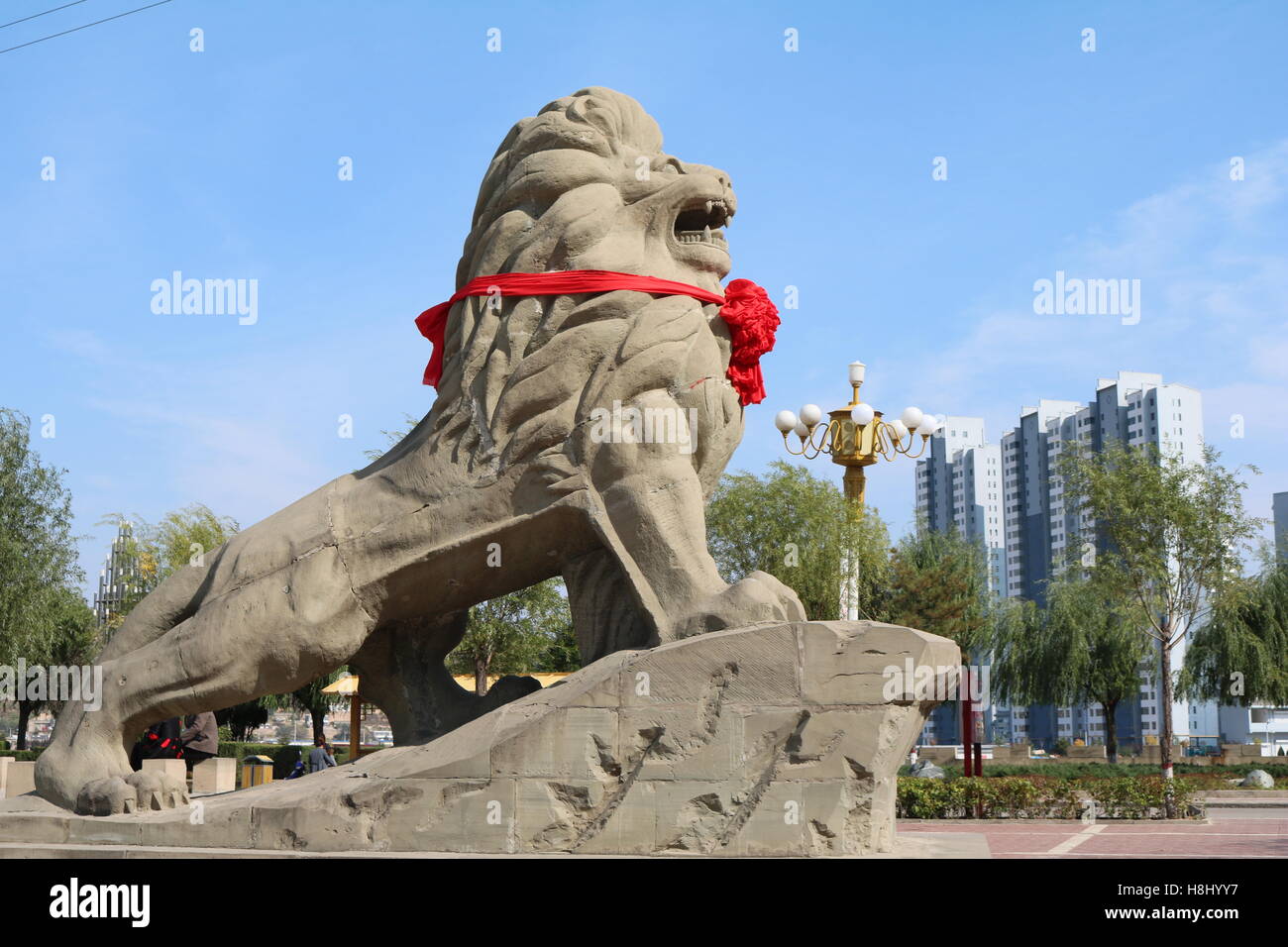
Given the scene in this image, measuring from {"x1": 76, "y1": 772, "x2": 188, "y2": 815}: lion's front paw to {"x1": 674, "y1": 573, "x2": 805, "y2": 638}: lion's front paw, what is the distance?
261 cm

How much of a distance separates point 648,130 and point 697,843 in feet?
11.9

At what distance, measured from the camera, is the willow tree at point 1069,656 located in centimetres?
2981

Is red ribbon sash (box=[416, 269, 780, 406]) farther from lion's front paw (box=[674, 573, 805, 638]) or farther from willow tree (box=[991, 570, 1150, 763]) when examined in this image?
willow tree (box=[991, 570, 1150, 763])

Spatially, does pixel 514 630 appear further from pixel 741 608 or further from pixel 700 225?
pixel 741 608

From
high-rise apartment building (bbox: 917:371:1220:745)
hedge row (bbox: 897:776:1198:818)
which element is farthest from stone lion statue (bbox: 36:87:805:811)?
high-rise apartment building (bbox: 917:371:1220:745)

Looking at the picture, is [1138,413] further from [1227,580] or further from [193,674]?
[193,674]

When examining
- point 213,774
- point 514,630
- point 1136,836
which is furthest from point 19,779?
point 1136,836

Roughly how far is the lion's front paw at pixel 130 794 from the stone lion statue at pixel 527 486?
0.02 metres

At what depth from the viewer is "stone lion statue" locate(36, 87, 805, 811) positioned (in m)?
5.85

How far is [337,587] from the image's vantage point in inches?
238

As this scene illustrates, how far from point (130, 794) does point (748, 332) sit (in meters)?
3.76

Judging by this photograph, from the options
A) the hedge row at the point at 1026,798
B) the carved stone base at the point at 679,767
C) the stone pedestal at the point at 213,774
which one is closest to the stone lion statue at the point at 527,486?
the carved stone base at the point at 679,767

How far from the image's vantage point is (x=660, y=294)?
19.9 ft
